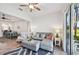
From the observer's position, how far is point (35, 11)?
204cm

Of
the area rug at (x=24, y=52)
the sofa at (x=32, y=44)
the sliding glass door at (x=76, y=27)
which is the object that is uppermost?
the sliding glass door at (x=76, y=27)

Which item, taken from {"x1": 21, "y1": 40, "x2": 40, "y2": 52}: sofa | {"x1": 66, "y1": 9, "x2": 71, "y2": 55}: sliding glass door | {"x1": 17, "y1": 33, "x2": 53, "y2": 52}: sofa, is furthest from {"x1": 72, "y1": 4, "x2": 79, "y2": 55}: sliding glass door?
{"x1": 21, "y1": 40, "x2": 40, "y2": 52}: sofa

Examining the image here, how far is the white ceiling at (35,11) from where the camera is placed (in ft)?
6.58

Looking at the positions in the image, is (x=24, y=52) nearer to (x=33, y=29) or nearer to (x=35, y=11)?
(x=33, y=29)

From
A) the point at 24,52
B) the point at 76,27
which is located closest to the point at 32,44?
the point at 24,52

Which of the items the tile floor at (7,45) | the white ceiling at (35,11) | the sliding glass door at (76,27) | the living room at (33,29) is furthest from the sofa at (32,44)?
the sliding glass door at (76,27)

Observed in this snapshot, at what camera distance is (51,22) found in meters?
2.07

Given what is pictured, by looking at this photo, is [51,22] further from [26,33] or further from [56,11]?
[26,33]

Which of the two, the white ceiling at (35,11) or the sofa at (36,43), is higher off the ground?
the white ceiling at (35,11)

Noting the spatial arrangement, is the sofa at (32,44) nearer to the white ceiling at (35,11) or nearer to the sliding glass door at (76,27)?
the white ceiling at (35,11)

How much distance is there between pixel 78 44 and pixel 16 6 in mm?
1272

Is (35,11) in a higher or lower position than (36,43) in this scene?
higher

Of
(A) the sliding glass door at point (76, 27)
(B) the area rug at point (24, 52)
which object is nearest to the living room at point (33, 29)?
(B) the area rug at point (24, 52)

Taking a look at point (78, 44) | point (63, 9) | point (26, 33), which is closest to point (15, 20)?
point (26, 33)
